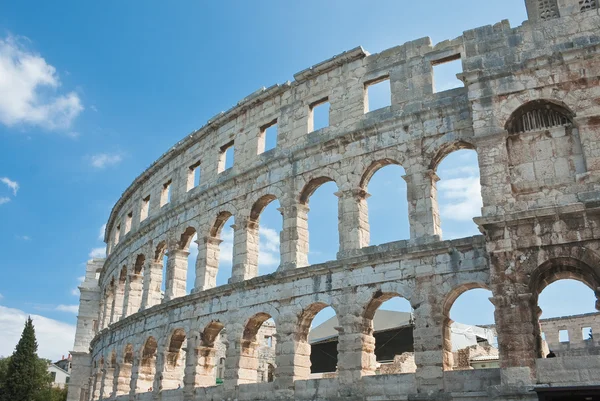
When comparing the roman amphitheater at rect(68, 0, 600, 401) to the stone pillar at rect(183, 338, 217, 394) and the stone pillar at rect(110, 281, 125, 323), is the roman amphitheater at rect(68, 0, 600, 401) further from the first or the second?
the stone pillar at rect(110, 281, 125, 323)

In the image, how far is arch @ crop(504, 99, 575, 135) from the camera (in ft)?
37.6

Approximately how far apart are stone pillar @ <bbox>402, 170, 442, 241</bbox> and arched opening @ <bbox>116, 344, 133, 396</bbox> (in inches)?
488

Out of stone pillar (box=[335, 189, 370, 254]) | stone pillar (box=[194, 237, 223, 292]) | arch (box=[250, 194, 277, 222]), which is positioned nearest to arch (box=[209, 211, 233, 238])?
stone pillar (box=[194, 237, 223, 292])

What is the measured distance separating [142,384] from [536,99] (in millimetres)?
15352

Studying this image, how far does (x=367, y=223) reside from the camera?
14984 millimetres

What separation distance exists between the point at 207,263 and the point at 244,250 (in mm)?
1825

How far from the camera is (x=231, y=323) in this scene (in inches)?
643

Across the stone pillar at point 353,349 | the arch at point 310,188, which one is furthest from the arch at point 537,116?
the arch at point 310,188

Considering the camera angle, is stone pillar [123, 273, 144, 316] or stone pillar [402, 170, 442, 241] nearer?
stone pillar [402, 170, 442, 241]

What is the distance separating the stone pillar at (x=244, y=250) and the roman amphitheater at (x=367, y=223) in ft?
0.17

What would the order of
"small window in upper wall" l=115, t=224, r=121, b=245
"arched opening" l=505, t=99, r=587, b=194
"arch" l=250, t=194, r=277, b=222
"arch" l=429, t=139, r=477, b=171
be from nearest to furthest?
"arched opening" l=505, t=99, r=587, b=194
"arch" l=429, t=139, r=477, b=171
"arch" l=250, t=194, r=277, b=222
"small window in upper wall" l=115, t=224, r=121, b=245

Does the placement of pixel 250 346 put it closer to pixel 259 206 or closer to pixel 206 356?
pixel 206 356

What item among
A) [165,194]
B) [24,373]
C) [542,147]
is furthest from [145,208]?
[24,373]

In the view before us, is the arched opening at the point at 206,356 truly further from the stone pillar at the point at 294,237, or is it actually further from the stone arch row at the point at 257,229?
the stone pillar at the point at 294,237
